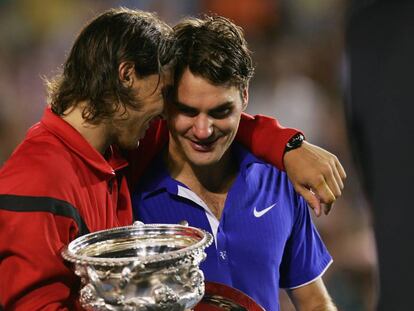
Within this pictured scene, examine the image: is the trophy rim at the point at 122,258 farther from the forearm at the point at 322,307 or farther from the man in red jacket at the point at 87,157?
the forearm at the point at 322,307

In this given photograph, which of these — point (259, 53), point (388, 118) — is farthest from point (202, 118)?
point (259, 53)

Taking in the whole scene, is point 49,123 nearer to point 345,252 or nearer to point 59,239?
point 59,239

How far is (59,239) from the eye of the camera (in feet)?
5.33

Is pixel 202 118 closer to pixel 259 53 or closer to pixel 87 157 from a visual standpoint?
pixel 87 157

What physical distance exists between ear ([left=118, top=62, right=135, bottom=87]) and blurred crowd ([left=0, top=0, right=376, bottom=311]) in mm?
2637

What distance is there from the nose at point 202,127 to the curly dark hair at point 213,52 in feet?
0.36

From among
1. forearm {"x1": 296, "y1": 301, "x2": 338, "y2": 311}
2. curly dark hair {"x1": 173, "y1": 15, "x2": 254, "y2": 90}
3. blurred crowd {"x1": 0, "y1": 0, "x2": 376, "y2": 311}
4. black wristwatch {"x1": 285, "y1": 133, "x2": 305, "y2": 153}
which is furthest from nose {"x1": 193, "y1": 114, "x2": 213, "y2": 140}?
blurred crowd {"x1": 0, "y1": 0, "x2": 376, "y2": 311}

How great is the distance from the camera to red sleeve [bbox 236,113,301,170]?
7.25 feet

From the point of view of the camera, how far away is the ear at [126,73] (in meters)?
2.00

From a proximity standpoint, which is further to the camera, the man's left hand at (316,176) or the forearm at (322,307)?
the forearm at (322,307)

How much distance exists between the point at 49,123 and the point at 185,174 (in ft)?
1.92

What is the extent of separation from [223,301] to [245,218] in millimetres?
452

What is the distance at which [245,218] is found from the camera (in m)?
2.23

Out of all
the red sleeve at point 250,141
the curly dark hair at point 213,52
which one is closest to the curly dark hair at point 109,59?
the curly dark hair at point 213,52
